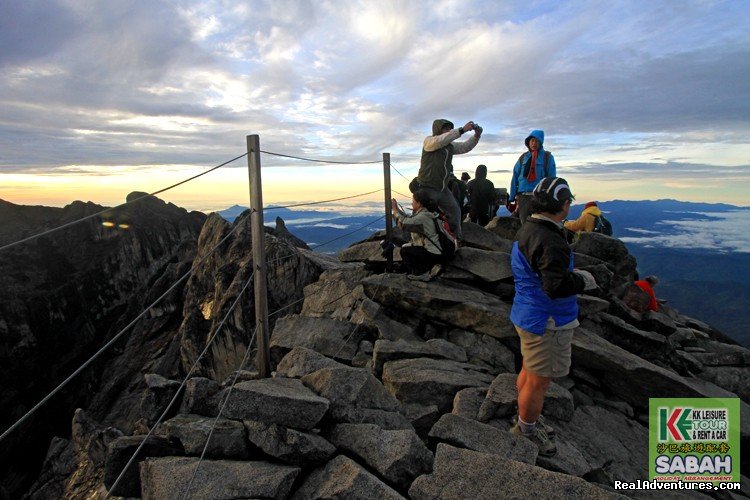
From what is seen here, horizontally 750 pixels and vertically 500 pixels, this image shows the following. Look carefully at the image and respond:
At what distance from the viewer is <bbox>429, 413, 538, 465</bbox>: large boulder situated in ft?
20.5

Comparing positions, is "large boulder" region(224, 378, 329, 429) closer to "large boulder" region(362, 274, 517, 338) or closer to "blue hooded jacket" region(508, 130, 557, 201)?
"large boulder" region(362, 274, 517, 338)

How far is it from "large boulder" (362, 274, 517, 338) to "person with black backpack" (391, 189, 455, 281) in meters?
0.52

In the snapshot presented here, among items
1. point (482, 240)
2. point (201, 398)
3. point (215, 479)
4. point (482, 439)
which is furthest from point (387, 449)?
point (482, 240)

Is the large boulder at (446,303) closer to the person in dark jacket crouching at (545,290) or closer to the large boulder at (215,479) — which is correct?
the person in dark jacket crouching at (545,290)

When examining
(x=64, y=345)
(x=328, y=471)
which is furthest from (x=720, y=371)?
(x=64, y=345)

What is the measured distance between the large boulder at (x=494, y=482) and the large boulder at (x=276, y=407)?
1.66m

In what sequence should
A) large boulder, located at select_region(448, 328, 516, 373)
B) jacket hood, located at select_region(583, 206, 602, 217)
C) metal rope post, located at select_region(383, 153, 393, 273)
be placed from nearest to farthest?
1. large boulder, located at select_region(448, 328, 516, 373)
2. metal rope post, located at select_region(383, 153, 393, 273)
3. jacket hood, located at select_region(583, 206, 602, 217)

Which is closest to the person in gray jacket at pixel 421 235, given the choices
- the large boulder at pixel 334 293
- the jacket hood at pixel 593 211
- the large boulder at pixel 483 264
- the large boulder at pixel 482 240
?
the large boulder at pixel 483 264

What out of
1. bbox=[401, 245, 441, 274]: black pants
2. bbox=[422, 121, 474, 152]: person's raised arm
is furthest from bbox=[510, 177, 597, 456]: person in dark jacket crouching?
bbox=[401, 245, 441, 274]: black pants

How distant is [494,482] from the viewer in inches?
208

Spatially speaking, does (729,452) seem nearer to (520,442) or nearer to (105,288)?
(520,442)

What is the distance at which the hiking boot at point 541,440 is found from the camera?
669cm

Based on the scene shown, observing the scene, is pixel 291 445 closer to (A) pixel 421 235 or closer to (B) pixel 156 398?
(B) pixel 156 398

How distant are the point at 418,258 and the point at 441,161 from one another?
275 centimetres
